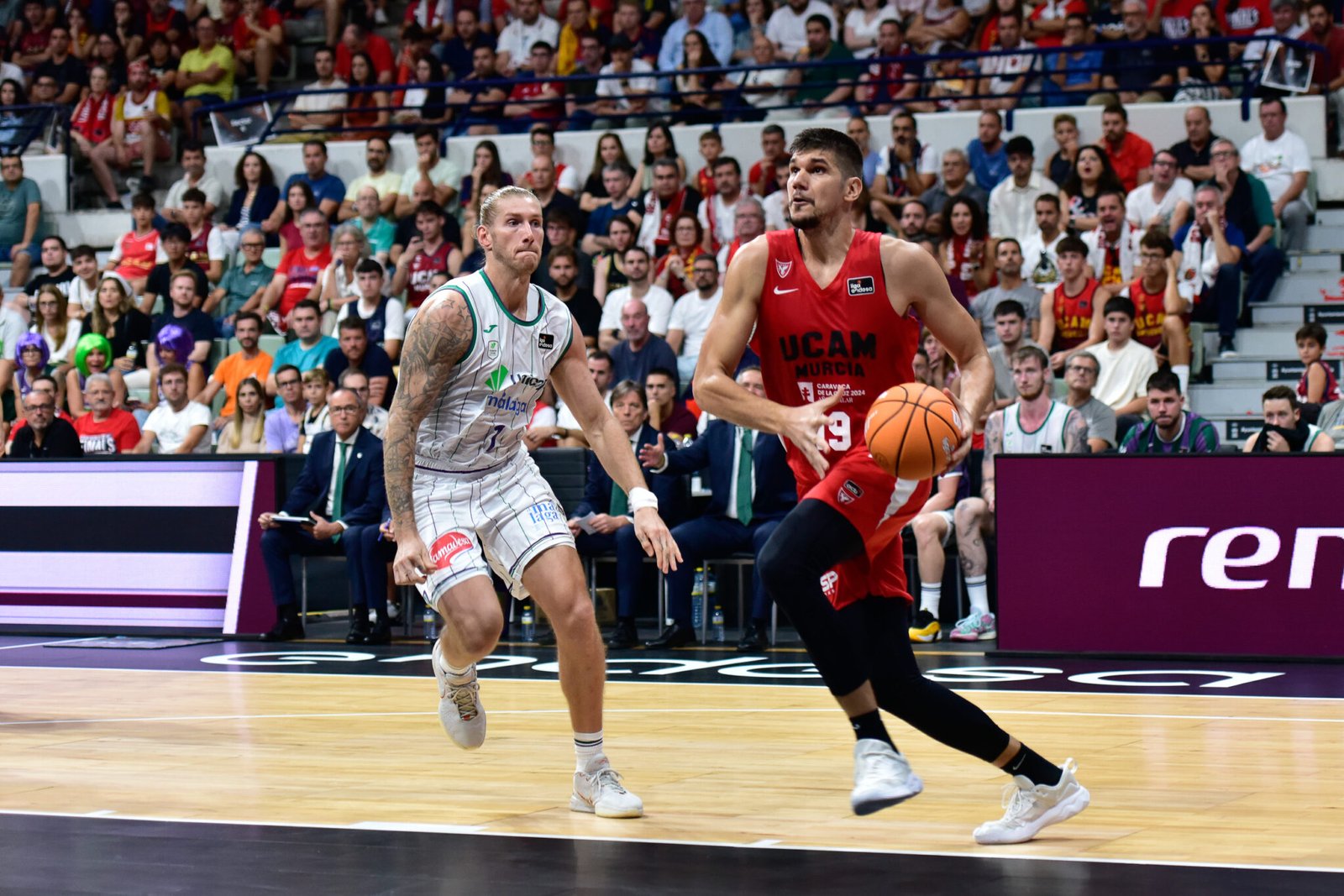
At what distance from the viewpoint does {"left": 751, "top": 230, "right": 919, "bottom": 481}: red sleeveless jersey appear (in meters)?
5.53

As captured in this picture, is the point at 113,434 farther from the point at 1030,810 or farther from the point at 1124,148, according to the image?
the point at 1030,810

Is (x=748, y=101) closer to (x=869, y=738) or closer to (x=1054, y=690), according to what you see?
(x=1054, y=690)

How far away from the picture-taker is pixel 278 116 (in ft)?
63.8

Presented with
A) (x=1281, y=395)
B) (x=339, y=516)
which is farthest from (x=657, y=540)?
(x=339, y=516)

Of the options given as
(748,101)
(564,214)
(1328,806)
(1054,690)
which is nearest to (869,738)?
(1328,806)

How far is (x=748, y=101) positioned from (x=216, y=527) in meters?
7.70

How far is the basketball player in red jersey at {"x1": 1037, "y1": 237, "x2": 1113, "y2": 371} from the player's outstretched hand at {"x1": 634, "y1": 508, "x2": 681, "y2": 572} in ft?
27.2

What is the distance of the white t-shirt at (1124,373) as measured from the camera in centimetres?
1296

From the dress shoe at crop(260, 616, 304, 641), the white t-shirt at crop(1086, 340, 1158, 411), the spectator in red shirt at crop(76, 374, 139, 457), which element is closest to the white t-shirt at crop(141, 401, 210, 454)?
the spectator in red shirt at crop(76, 374, 139, 457)

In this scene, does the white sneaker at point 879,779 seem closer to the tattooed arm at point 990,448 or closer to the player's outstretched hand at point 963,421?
the player's outstretched hand at point 963,421

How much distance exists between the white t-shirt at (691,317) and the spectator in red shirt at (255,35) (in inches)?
337

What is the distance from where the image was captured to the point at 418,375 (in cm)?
618

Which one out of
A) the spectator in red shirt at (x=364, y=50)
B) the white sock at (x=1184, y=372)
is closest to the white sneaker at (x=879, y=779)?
the white sock at (x=1184, y=372)

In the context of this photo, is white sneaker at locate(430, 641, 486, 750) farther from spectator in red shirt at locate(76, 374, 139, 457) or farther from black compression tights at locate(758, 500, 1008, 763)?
spectator in red shirt at locate(76, 374, 139, 457)
